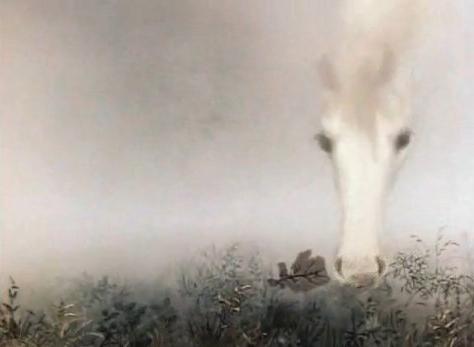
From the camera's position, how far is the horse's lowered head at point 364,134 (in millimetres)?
1222

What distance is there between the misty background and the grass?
38 millimetres

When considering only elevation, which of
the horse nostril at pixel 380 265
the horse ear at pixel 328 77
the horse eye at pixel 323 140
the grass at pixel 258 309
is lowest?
the grass at pixel 258 309

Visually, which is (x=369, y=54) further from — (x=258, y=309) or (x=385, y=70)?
(x=258, y=309)

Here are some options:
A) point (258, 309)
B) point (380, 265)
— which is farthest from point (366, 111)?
point (258, 309)

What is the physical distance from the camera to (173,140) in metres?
1.21

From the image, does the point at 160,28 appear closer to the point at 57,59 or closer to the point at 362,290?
the point at 57,59

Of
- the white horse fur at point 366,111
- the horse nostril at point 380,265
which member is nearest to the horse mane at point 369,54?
the white horse fur at point 366,111

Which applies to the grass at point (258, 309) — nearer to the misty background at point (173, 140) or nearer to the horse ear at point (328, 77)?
the misty background at point (173, 140)

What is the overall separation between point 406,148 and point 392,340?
31 centimetres

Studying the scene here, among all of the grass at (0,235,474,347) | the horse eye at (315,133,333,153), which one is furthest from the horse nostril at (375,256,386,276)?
the horse eye at (315,133,333,153)

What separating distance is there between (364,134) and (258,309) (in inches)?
13.1

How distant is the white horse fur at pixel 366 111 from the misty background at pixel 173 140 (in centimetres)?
2

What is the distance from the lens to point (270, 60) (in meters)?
1.22

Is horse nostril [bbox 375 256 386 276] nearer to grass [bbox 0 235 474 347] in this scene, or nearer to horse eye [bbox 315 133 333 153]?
grass [bbox 0 235 474 347]
